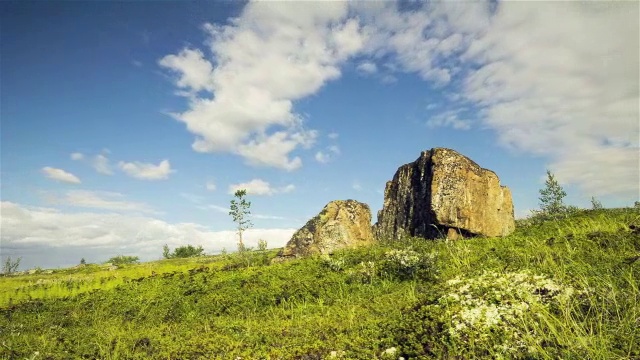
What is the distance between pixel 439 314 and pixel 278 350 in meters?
2.73

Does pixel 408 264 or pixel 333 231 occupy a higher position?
pixel 333 231

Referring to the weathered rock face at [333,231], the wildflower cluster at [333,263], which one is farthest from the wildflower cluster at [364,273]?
the weathered rock face at [333,231]

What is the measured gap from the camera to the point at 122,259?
80062mm

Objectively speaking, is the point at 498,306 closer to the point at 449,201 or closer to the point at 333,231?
the point at 449,201

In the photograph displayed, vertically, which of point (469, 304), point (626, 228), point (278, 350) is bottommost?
point (278, 350)

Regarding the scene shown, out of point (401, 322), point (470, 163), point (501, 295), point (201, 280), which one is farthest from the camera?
→ point (470, 163)

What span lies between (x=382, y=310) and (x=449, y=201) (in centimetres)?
1488

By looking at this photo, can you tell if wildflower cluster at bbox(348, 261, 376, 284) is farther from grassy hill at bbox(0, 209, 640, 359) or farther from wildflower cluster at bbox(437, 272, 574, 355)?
wildflower cluster at bbox(437, 272, 574, 355)

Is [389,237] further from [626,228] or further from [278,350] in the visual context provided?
[278,350]

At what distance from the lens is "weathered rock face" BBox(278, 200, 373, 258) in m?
24.7

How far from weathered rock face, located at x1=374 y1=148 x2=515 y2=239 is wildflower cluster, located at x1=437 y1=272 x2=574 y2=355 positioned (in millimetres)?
14461

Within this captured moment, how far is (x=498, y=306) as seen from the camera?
6109mm

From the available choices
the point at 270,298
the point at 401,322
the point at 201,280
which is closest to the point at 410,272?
the point at 270,298

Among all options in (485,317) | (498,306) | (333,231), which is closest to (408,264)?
(498,306)
